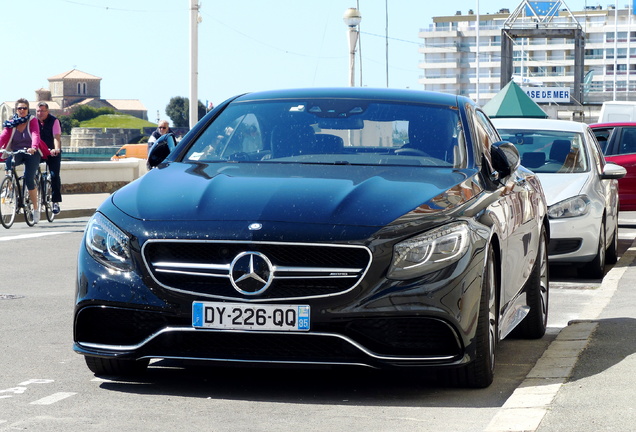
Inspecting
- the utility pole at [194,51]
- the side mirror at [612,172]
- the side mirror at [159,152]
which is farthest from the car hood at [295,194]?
the utility pole at [194,51]

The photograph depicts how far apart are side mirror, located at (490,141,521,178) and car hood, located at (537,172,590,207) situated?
17.4ft

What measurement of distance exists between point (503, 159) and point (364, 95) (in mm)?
876

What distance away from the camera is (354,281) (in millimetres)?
5324

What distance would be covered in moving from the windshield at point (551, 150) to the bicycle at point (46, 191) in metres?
8.16

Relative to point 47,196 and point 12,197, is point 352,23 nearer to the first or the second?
point 47,196

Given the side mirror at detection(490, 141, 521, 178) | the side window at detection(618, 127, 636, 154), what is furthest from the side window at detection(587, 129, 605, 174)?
the side mirror at detection(490, 141, 521, 178)

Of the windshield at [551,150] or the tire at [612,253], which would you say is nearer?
the windshield at [551,150]

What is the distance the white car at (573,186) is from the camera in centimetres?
1188

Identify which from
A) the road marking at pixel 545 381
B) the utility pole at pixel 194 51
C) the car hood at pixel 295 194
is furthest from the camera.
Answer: the utility pole at pixel 194 51

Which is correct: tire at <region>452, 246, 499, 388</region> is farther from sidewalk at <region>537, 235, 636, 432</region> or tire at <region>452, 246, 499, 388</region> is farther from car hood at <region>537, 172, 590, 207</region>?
car hood at <region>537, 172, 590, 207</region>

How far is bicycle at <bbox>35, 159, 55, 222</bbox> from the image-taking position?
62.4 feet

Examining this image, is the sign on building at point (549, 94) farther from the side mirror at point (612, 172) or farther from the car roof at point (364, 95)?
the car roof at point (364, 95)

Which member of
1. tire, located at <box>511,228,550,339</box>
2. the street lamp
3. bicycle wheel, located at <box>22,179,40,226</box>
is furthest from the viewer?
the street lamp

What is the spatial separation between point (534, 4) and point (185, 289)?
297 feet
